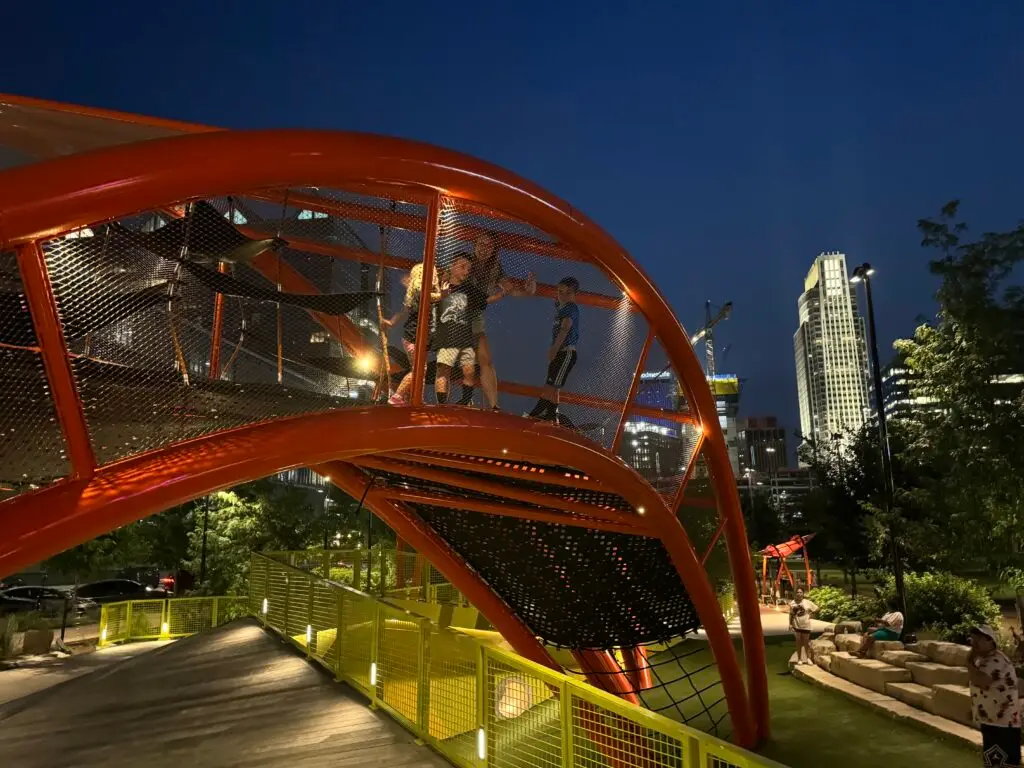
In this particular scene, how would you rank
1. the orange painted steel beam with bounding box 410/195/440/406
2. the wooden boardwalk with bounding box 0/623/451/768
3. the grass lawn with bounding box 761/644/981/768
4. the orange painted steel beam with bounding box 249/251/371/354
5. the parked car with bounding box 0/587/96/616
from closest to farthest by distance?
the orange painted steel beam with bounding box 410/195/440/406 → the orange painted steel beam with bounding box 249/251/371/354 → the wooden boardwalk with bounding box 0/623/451/768 → the grass lawn with bounding box 761/644/981/768 → the parked car with bounding box 0/587/96/616

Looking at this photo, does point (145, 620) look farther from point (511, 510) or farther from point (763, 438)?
point (763, 438)

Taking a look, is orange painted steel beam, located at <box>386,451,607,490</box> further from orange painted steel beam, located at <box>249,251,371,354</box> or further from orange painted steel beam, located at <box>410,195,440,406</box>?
orange painted steel beam, located at <box>410,195,440,406</box>

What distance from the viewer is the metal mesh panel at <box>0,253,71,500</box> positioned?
3.46 m

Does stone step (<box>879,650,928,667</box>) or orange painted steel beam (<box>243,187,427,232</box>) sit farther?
stone step (<box>879,650,928,667</box>)

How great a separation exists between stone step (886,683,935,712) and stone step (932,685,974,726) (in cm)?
13

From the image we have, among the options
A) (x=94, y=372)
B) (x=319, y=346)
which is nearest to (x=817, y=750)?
(x=319, y=346)

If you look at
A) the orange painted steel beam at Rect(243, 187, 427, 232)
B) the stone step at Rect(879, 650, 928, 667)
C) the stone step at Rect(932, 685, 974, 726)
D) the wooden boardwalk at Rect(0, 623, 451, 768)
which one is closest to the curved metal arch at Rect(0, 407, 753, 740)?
the orange painted steel beam at Rect(243, 187, 427, 232)

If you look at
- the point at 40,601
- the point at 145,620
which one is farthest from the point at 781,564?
the point at 40,601

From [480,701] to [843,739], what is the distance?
7769 mm

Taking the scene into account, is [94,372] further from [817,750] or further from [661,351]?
[817,750]

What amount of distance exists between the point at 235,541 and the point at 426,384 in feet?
54.0

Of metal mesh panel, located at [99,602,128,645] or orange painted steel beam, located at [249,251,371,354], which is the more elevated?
orange painted steel beam, located at [249,251,371,354]

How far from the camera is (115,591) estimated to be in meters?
25.3

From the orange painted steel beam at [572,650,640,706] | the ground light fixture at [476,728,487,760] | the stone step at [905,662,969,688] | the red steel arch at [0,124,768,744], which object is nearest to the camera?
the red steel arch at [0,124,768,744]
